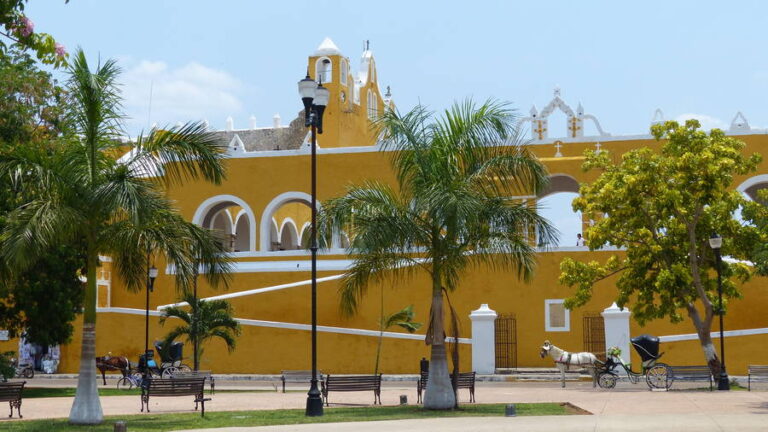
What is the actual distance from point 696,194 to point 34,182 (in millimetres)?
13769

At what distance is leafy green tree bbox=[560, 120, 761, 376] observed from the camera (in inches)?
883

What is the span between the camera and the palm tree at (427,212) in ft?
52.9

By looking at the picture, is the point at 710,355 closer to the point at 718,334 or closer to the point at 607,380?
the point at 607,380

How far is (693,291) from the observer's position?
2320cm

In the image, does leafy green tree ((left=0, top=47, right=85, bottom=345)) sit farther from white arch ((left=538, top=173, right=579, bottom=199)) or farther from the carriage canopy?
white arch ((left=538, top=173, right=579, bottom=199))

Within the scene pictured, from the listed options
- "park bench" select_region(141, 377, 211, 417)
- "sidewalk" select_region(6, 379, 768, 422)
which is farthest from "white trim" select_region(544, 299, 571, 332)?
"park bench" select_region(141, 377, 211, 417)

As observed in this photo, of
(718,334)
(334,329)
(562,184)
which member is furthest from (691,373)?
(562,184)

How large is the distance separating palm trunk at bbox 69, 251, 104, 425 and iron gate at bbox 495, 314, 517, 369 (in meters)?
16.0

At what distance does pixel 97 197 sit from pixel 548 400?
8597mm

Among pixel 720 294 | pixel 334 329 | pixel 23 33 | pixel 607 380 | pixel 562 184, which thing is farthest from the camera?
pixel 562 184

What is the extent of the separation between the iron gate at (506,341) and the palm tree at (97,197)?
1490 cm

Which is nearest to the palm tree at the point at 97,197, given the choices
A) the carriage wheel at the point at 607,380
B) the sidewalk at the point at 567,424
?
the sidewalk at the point at 567,424

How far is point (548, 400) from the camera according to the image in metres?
18.6

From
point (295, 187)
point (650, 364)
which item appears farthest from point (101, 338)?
point (650, 364)
